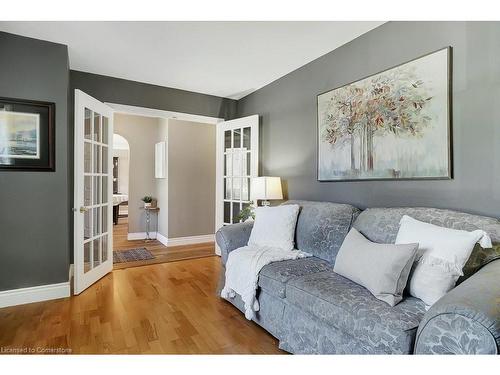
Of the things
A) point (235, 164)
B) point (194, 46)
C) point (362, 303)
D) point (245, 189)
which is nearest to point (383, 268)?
point (362, 303)

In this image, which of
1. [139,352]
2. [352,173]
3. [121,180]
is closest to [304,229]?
[352,173]

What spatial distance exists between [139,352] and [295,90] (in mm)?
2924

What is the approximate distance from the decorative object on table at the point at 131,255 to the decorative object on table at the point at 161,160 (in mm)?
1362

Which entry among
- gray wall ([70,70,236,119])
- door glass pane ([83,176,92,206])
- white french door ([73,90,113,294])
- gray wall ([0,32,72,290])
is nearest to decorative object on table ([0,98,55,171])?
gray wall ([0,32,72,290])

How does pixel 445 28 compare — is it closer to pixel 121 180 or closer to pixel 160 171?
pixel 160 171

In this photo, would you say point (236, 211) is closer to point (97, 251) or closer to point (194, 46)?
point (97, 251)

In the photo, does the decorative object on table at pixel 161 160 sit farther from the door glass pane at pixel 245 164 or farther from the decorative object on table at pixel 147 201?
the door glass pane at pixel 245 164

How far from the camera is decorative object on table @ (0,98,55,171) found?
2.51 metres

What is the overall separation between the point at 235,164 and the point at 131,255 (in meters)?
2.10

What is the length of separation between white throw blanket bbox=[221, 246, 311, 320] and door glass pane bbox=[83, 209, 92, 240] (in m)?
1.61

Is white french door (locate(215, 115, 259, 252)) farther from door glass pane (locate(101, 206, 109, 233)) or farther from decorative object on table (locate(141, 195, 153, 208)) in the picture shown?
decorative object on table (locate(141, 195, 153, 208))

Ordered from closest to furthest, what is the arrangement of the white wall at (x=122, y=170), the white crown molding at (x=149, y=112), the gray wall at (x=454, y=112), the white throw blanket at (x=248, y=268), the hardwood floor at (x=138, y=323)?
the gray wall at (x=454, y=112) → the hardwood floor at (x=138, y=323) → the white throw blanket at (x=248, y=268) → the white crown molding at (x=149, y=112) → the white wall at (x=122, y=170)

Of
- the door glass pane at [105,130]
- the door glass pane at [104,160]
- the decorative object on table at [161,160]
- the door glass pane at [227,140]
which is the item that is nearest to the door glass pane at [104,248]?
the door glass pane at [104,160]

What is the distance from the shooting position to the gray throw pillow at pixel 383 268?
1468 mm
